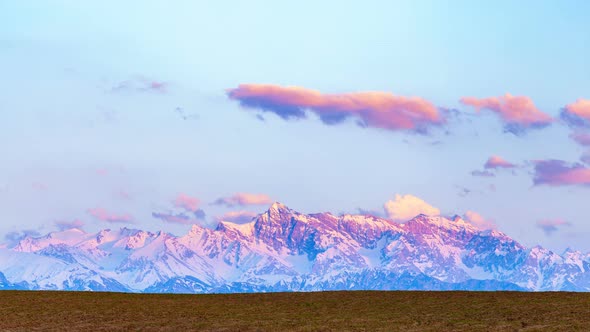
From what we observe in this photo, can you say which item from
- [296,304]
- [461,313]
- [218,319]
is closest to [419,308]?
[461,313]

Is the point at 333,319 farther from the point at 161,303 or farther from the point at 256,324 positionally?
the point at 161,303

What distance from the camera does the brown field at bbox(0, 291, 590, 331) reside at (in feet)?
249

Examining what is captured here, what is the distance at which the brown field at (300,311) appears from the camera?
249ft

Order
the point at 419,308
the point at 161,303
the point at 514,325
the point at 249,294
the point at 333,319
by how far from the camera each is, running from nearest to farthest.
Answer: the point at 514,325
the point at 333,319
the point at 419,308
the point at 161,303
the point at 249,294

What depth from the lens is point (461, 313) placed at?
81.5m

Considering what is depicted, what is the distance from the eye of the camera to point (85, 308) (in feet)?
288

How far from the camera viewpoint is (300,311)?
85375 mm

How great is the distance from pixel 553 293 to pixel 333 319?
25.4m

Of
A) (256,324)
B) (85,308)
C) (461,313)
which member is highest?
(461,313)

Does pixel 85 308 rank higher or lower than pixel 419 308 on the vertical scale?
lower

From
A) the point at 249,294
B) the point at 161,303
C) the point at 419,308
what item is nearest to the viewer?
the point at 419,308

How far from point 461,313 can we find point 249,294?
28313 mm

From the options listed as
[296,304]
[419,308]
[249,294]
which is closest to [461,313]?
[419,308]

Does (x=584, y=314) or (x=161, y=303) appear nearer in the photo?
(x=584, y=314)
